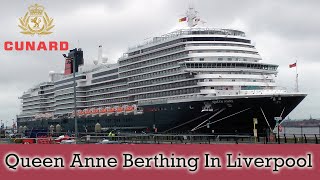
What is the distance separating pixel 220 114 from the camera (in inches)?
2055

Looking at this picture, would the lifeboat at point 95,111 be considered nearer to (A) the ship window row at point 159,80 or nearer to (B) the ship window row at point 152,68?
(B) the ship window row at point 152,68

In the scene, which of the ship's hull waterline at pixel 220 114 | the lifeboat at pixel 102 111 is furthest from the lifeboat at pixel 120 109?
the ship's hull waterline at pixel 220 114

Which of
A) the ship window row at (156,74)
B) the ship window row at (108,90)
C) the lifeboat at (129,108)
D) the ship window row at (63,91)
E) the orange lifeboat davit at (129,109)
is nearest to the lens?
the ship window row at (156,74)

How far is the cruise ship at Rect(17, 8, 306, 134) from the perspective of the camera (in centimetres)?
5122

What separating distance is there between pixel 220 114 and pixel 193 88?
546 cm

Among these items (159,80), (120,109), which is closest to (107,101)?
(120,109)

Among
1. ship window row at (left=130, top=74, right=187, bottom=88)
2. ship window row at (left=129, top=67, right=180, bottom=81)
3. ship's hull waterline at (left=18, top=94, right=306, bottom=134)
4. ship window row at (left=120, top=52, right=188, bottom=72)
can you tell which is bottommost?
ship's hull waterline at (left=18, top=94, right=306, bottom=134)

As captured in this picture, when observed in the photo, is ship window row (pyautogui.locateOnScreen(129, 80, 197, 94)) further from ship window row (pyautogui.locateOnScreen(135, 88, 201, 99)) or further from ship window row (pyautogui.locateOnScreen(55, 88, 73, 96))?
ship window row (pyautogui.locateOnScreen(55, 88, 73, 96))

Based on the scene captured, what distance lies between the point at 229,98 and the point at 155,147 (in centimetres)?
3426

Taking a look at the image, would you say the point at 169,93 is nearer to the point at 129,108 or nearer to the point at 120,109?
the point at 129,108

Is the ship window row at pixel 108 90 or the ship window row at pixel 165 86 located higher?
the ship window row at pixel 108 90

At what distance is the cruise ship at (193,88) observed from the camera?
5122cm

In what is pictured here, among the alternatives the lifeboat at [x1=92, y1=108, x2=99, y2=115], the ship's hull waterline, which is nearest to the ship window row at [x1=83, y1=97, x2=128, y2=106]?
the lifeboat at [x1=92, y1=108, x2=99, y2=115]

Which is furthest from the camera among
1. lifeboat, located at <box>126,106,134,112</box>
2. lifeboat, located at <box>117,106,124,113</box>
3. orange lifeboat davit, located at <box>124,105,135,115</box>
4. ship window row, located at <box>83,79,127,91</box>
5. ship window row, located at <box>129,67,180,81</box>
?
ship window row, located at <box>83,79,127,91</box>
